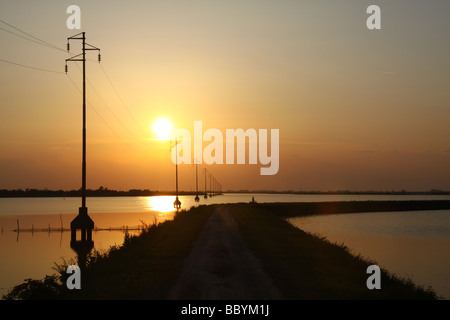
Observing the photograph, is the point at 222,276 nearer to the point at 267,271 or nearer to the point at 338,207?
the point at 267,271

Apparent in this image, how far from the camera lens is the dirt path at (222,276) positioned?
16.0 meters

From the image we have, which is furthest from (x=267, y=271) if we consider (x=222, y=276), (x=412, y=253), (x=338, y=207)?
(x=338, y=207)

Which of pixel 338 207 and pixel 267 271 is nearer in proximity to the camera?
pixel 267 271

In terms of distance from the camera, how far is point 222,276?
765 inches

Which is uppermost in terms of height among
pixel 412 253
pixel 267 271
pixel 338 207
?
pixel 267 271

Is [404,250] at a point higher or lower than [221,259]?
lower

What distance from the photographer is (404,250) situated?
46.7m

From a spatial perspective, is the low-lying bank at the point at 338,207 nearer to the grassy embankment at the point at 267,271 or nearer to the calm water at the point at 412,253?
the calm water at the point at 412,253

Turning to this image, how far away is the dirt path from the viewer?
16.0 meters
